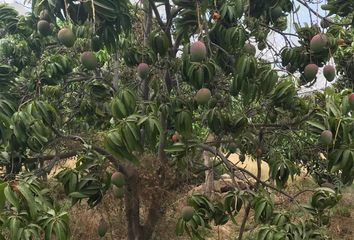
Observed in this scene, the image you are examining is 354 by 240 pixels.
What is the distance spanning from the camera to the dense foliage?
1.81 meters

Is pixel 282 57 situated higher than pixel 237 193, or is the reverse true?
pixel 282 57

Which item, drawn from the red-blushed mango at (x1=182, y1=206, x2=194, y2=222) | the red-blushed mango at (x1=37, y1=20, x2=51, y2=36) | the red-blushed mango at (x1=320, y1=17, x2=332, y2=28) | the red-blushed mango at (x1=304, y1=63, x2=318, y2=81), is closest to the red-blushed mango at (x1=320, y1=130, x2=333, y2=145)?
the red-blushed mango at (x1=304, y1=63, x2=318, y2=81)

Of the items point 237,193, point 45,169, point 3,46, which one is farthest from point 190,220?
point 3,46

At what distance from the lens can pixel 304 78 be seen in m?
2.39

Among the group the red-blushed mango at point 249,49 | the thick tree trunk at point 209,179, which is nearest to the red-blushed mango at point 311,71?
the red-blushed mango at point 249,49

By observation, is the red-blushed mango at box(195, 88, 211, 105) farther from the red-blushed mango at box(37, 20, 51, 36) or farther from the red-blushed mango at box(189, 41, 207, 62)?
the red-blushed mango at box(37, 20, 51, 36)

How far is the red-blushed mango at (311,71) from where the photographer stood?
2242 mm

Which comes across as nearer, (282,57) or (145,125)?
(145,125)

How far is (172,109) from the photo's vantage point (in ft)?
7.47

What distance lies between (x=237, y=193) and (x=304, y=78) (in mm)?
709

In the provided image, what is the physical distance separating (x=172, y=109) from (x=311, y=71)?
673 millimetres

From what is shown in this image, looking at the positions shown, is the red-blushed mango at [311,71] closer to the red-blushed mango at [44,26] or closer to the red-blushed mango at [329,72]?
the red-blushed mango at [329,72]

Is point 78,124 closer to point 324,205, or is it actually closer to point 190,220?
point 190,220

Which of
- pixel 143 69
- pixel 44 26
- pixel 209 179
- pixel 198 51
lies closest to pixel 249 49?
pixel 198 51
